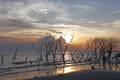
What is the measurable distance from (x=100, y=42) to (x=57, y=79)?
72.5m

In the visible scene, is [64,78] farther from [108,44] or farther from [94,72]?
[108,44]

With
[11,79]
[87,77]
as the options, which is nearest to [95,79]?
[87,77]

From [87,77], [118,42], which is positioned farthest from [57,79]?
[118,42]

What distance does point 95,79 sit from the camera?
64.8ft

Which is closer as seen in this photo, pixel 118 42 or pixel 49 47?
pixel 49 47

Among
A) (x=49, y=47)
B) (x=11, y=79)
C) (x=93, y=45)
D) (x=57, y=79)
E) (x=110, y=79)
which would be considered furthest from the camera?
(x=93, y=45)

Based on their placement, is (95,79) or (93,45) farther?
(93,45)

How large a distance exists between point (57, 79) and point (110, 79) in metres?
5.08

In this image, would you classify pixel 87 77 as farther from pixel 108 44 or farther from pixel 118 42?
pixel 118 42

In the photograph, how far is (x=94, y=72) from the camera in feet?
71.2

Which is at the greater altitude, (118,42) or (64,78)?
(64,78)

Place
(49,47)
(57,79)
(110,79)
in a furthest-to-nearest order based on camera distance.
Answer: (49,47)
(57,79)
(110,79)

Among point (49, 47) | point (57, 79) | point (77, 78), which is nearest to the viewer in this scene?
point (77, 78)

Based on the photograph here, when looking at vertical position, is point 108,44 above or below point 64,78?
below
